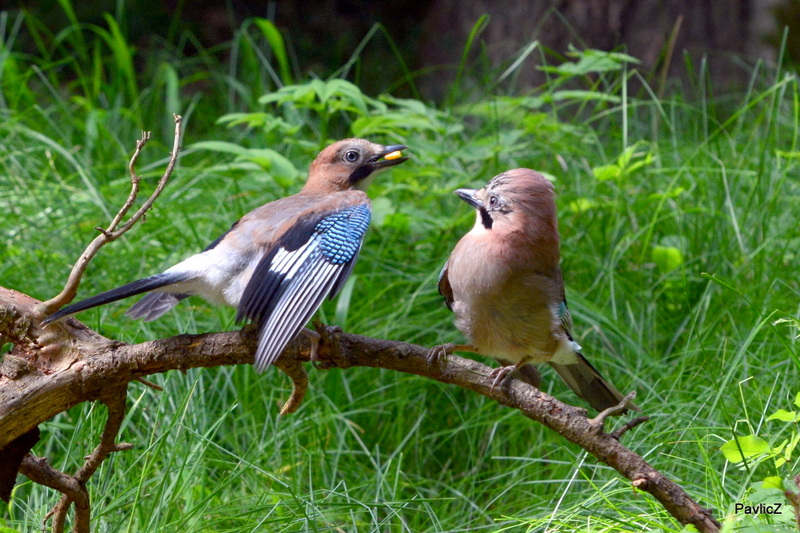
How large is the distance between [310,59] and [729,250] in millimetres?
4885

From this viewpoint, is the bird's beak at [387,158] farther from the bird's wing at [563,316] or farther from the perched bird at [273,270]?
the bird's wing at [563,316]

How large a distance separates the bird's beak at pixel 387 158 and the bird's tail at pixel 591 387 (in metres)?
1.02

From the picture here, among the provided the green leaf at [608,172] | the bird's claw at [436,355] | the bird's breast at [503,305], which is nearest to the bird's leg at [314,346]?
the bird's claw at [436,355]

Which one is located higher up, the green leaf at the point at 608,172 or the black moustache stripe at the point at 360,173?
the black moustache stripe at the point at 360,173

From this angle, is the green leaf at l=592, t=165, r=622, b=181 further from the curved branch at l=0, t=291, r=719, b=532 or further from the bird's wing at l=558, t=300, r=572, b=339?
the curved branch at l=0, t=291, r=719, b=532

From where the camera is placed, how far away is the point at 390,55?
7.73 m

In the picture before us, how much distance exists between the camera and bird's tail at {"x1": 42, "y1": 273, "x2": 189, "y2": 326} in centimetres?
207

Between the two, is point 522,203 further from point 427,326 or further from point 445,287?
point 427,326

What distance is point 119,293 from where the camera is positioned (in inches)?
85.5

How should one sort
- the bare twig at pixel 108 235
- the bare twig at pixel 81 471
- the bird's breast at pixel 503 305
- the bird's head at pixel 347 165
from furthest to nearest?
1. the bird's head at pixel 347 165
2. the bird's breast at pixel 503 305
3. the bare twig at pixel 81 471
4. the bare twig at pixel 108 235

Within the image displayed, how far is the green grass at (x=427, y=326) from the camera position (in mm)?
2598

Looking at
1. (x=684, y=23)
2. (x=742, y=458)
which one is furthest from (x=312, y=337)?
(x=684, y=23)

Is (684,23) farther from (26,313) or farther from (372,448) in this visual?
(26,313)

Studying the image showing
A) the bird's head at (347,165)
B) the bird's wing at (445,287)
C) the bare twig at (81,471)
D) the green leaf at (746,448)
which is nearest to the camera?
the green leaf at (746,448)
